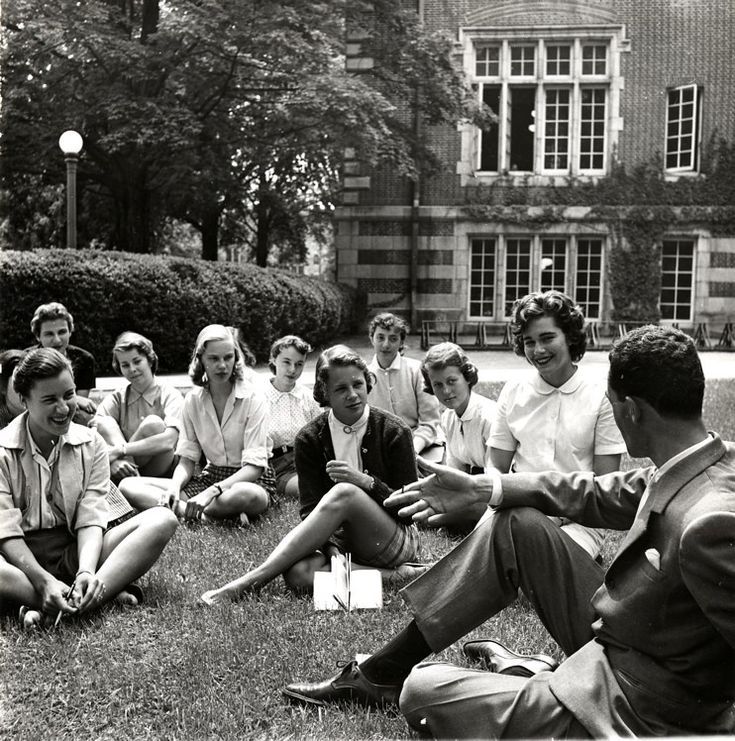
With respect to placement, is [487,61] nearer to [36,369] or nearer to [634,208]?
[634,208]

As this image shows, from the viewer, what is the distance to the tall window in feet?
67.9

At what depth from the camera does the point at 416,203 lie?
20.8 meters

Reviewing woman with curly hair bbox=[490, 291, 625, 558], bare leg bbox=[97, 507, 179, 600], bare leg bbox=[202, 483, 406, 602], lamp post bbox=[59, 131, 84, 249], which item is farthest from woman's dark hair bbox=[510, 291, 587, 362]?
lamp post bbox=[59, 131, 84, 249]

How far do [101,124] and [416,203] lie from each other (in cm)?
747

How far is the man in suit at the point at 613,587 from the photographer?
2182mm

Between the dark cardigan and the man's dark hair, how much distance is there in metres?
2.28

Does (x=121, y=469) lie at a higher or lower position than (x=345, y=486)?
lower

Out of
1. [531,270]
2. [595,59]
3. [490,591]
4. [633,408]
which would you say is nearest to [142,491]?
[490,591]

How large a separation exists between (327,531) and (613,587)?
2045 mm

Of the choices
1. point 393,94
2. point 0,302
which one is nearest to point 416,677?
point 0,302

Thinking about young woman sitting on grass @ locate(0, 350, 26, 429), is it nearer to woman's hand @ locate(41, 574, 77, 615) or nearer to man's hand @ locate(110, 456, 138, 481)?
man's hand @ locate(110, 456, 138, 481)

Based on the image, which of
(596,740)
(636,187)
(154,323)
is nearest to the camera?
(596,740)

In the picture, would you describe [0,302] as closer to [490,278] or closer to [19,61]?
[19,61]

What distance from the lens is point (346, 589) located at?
4.15 m
